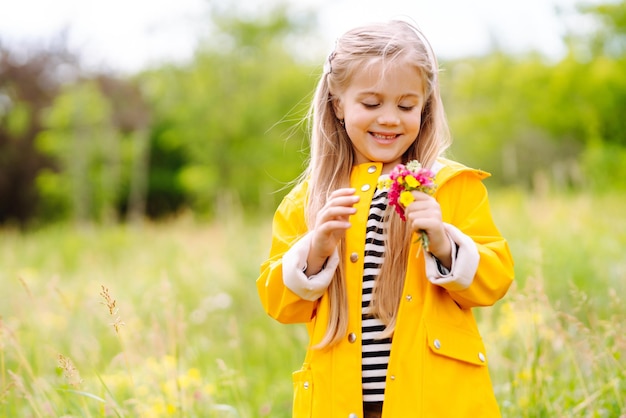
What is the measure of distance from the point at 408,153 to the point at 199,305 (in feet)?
14.5

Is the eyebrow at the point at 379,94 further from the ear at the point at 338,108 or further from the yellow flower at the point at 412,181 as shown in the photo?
the yellow flower at the point at 412,181

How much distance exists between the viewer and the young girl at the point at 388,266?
2.10m

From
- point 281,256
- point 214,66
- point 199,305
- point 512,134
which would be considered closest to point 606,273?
point 199,305

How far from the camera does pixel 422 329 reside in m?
2.12

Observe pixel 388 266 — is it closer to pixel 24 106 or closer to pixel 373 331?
pixel 373 331

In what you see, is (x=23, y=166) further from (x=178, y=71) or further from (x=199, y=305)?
(x=199, y=305)

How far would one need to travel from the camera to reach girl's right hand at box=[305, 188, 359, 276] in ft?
6.86

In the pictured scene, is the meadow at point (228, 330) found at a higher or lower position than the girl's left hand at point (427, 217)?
lower

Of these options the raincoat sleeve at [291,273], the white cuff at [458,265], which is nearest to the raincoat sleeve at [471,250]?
the white cuff at [458,265]

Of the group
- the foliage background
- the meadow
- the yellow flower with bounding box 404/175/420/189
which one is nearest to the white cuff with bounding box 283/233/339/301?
the yellow flower with bounding box 404/175/420/189

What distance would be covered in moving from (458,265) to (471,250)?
6cm

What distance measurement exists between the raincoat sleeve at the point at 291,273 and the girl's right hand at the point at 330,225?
0.03 m

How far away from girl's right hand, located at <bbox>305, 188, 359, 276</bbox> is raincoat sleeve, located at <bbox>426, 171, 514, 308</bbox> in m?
0.25

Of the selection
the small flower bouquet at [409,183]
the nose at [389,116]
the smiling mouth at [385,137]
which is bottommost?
the small flower bouquet at [409,183]
